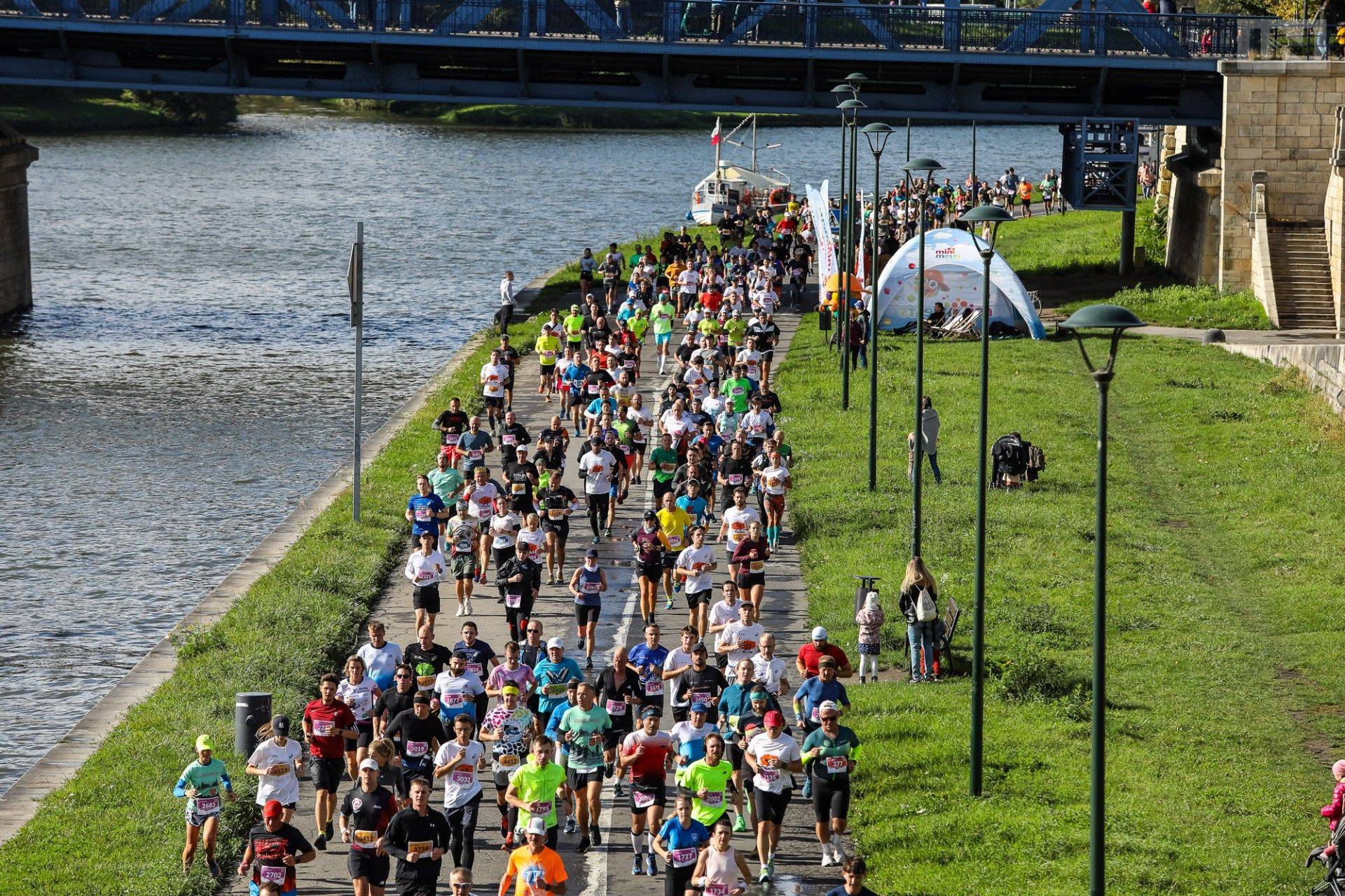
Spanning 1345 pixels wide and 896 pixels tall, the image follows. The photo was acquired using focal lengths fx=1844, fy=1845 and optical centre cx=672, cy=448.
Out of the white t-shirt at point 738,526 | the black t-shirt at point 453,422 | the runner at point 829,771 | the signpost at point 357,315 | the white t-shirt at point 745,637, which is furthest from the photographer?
the black t-shirt at point 453,422

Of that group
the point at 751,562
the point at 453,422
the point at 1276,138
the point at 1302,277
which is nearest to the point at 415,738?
the point at 751,562

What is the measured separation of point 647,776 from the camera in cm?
1479

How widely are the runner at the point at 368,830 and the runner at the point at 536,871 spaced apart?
1.08 m

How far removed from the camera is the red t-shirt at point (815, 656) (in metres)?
16.8

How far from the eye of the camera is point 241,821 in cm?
1578

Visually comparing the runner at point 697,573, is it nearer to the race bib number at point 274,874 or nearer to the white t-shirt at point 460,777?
the white t-shirt at point 460,777

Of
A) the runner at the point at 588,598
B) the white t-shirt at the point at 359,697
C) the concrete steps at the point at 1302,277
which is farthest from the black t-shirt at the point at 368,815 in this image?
the concrete steps at the point at 1302,277

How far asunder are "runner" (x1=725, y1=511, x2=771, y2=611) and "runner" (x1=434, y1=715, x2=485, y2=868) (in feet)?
20.1

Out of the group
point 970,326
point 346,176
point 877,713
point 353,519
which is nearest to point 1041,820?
point 877,713

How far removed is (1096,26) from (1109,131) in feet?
8.78

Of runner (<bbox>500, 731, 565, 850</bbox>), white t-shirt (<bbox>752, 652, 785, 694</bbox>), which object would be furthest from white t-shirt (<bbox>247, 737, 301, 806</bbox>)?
white t-shirt (<bbox>752, 652, 785, 694</bbox>)

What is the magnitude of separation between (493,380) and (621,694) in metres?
15.1

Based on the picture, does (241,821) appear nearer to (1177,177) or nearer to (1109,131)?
(1109,131)

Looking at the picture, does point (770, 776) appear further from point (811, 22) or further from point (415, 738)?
point (811, 22)
